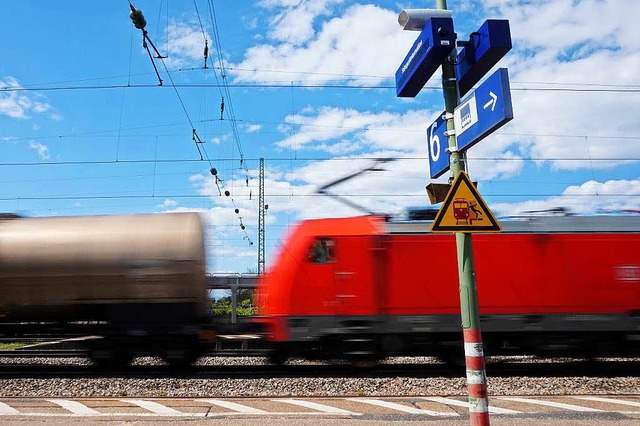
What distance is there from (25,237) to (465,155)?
893 cm

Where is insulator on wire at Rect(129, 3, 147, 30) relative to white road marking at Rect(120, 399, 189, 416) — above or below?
above

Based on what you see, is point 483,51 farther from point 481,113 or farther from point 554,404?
point 554,404

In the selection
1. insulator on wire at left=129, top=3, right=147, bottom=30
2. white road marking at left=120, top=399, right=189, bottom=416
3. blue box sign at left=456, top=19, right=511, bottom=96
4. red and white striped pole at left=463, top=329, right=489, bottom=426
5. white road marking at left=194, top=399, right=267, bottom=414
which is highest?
insulator on wire at left=129, top=3, right=147, bottom=30

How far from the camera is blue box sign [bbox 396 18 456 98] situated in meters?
4.54

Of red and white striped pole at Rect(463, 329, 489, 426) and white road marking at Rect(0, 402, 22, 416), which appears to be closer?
red and white striped pole at Rect(463, 329, 489, 426)

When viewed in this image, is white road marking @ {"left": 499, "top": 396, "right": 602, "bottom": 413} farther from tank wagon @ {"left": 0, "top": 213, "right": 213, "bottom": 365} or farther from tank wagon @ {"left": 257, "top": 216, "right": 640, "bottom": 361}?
tank wagon @ {"left": 0, "top": 213, "right": 213, "bottom": 365}

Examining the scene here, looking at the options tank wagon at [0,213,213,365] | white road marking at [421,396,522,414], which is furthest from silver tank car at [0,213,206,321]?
white road marking at [421,396,522,414]

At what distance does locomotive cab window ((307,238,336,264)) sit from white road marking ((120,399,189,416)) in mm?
3973

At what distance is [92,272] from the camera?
31.4 feet

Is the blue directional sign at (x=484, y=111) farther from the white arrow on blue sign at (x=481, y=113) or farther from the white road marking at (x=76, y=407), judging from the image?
the white road marking at (x=76, y=407)

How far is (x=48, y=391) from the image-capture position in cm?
791

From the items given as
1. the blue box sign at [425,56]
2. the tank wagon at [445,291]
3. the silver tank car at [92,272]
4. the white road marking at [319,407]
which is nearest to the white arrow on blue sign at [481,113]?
the blue box sign at [425,56]

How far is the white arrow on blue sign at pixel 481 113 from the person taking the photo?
390 centimetres

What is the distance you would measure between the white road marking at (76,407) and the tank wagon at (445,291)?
3606 millimetres
